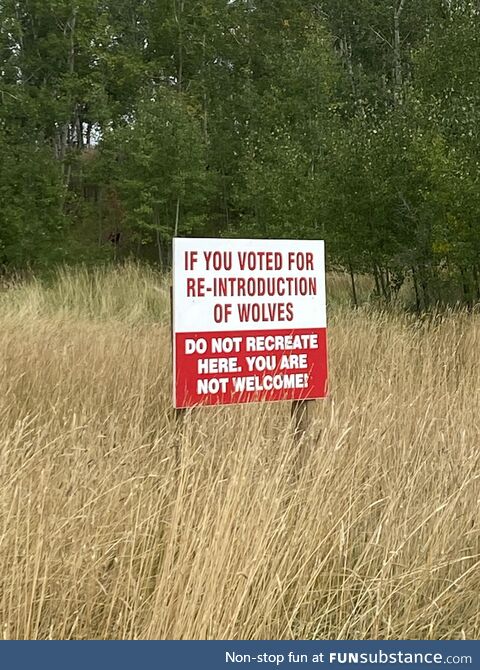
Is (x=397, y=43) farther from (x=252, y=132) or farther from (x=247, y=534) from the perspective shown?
(x=247, y=534)

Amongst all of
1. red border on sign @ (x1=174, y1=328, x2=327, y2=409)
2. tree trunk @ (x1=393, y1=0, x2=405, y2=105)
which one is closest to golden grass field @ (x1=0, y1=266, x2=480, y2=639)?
red border on sign @ (x1=174, y1=328, x2=327, y2=409)

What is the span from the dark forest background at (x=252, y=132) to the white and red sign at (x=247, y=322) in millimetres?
6878

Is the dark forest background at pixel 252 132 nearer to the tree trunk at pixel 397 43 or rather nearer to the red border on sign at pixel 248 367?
the tree trunk at pixel 397 43

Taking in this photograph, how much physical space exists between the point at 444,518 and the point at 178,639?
1.15 meters

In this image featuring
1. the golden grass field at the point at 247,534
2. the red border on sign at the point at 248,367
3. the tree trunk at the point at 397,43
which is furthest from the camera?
the tree trunk at the point at 397,43

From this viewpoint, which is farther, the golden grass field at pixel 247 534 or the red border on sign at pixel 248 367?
the red border on sign at pixel 248 367

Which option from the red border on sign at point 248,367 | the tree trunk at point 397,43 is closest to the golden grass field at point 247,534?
the red border on sign at point 248,367

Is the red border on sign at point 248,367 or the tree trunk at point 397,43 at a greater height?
the tree trunk at point 397,43

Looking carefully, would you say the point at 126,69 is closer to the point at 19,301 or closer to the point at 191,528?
the point at 19,301

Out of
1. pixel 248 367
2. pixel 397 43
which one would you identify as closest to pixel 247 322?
pixel 248 367

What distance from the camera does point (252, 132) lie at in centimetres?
2239

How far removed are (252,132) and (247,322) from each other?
19.7 meters

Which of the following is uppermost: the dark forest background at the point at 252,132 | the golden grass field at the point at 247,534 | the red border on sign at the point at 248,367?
the dark forest background at the point at 252,132

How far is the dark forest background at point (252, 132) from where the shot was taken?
11430mm
